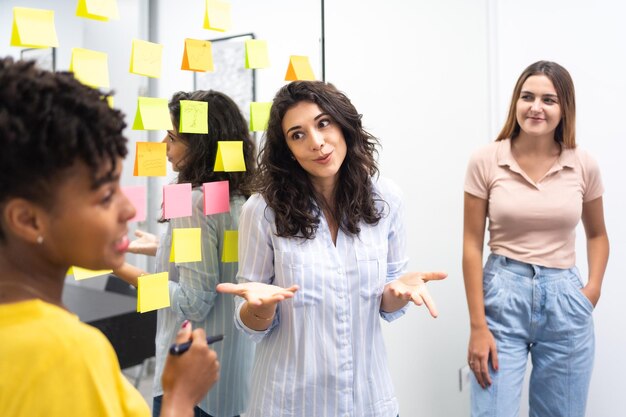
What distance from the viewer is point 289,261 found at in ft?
4.27

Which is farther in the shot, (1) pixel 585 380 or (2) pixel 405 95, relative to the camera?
(2) pixel 405 95

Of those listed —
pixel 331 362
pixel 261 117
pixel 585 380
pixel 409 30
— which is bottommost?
pixel 585 380

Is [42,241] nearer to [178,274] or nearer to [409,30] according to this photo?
[178,274]

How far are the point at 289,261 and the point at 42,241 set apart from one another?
72 cm

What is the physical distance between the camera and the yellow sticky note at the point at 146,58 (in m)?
1.21

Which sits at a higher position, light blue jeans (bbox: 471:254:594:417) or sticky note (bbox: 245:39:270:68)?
sticky note (bbox: 245:39:270:68)

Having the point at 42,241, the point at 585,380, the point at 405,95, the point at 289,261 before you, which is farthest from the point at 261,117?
the point at 585,380

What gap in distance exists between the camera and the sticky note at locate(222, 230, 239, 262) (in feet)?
4.70

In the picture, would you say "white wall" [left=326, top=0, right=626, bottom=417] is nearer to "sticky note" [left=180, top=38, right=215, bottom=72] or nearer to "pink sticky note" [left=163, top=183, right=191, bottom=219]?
"sticky note" [left=180, top=38, right=215, bottom=72]

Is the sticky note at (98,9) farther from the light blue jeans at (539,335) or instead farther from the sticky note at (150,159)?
the light blue jeans at (539,335)

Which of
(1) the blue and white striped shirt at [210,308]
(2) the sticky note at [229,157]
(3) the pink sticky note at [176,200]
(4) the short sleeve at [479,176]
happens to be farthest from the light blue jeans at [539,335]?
(3) the pink sticky note at [176,200]

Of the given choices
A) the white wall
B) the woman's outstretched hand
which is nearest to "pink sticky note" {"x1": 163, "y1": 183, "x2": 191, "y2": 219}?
the woman's outstretched hand

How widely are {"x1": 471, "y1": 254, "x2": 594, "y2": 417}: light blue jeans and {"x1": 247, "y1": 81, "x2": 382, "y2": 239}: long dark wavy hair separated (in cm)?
70

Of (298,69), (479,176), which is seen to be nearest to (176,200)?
(298,69)
